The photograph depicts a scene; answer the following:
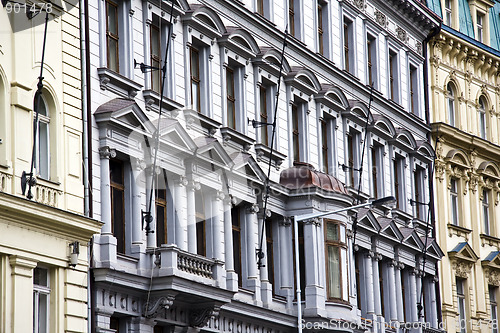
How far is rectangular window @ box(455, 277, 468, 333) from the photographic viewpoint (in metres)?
54.0

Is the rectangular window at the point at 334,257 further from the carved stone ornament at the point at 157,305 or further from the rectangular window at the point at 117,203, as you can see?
the rectangular window at the point at 117,203

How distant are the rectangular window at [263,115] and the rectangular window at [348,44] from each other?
745 centimetres

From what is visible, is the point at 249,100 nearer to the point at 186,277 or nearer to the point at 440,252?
the point at 186,277

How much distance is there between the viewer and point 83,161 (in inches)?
1195

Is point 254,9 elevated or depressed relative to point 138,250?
elevated

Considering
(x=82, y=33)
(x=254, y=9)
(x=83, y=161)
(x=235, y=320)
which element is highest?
(x=254, y=9)

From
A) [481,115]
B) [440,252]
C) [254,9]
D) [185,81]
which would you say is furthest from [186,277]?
[481,115]

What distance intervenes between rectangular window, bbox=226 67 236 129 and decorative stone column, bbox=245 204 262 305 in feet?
8.59

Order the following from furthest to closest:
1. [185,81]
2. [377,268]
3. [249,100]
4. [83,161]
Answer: [377,268]
[249,100]
[185,81]
[83,161]

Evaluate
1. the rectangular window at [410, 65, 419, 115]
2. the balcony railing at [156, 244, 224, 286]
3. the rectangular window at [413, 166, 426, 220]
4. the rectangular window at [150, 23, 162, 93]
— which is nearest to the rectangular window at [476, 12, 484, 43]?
the rectangular window at [410, 65, 419, 115]

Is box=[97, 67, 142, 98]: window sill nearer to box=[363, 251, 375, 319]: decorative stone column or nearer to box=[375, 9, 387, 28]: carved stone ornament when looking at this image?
box=[363, 251, 375, 319]: decorative stone column

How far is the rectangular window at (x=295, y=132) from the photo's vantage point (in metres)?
42.0

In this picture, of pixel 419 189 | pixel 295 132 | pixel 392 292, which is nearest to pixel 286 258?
pixel 295 132

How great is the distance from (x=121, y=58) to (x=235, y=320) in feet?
28.0
